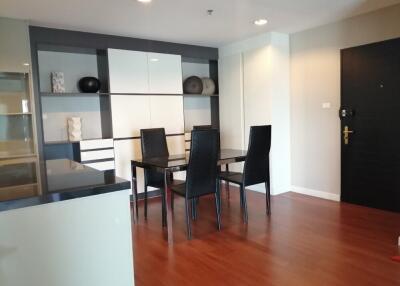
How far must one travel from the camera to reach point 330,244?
273 centimetres

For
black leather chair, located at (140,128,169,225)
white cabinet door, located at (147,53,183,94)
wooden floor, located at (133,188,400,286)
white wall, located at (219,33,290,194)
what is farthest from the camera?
white cabinet door, located at (147,53,183,94)

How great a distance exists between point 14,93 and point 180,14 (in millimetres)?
2038

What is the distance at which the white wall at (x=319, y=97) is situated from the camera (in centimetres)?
379

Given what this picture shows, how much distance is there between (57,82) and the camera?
391cm

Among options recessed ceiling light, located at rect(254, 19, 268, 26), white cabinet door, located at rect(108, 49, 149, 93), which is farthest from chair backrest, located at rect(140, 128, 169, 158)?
recessed ceiling light, located at rect(254, 19, 268, 26)

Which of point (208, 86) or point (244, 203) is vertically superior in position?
point (208, 86)

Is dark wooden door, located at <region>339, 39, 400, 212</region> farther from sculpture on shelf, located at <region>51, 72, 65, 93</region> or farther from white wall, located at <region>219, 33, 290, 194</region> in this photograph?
sculpture on shelf, located at <region>51, 72, 65, 93</region>

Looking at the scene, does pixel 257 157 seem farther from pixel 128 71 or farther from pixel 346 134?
pixel 128 71

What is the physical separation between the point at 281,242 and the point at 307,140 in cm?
198

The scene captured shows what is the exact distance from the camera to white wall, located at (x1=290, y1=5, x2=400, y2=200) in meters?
3.79

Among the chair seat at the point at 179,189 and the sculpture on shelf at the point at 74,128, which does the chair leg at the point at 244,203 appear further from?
the sculpture on shelf at the point at 74,128

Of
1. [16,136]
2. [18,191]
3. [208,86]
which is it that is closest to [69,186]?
[18,191]

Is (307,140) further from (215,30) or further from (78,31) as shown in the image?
(78,31)

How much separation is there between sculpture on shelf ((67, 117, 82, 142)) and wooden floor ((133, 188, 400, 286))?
136cm
